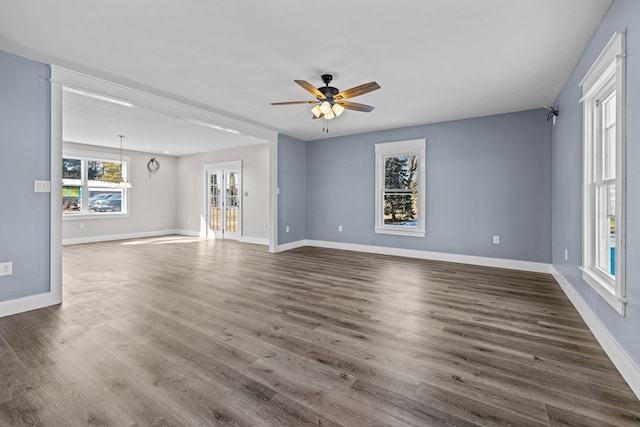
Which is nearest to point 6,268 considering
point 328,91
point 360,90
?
point 328,91

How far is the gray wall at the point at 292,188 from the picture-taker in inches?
258

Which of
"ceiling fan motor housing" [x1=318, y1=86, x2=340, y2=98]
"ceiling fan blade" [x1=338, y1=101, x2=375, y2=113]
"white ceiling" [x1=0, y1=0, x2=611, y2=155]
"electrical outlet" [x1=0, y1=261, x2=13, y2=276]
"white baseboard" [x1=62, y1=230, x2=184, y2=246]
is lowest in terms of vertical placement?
"white baseboard" [x1=62, y1=230, x2=184, y2=246]

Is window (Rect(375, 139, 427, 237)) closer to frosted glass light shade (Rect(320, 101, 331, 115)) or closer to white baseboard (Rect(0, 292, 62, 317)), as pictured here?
frosted glass light shade (Rect(320, 101, 331, 115))

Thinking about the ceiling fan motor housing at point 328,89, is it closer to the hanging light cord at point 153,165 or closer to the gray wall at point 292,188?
the gray wall at point 292,188

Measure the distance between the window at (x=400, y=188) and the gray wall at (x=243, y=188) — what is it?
2.99 m

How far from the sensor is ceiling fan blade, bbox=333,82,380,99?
3.04 m

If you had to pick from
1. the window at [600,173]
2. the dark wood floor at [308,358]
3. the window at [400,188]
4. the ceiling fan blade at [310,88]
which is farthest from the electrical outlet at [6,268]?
the window at [400,188]

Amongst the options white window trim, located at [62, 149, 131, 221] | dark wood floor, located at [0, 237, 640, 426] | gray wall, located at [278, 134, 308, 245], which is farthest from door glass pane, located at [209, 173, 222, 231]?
dark wood floor, located at [0, 237, 640, 426]

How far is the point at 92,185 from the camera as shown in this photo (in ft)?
25.4

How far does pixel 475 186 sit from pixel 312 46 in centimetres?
387

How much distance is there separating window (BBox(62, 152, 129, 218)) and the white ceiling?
12.4 ft

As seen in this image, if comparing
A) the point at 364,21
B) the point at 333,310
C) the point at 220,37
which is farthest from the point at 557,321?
the point at 220,37

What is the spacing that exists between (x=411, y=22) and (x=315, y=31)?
815mm

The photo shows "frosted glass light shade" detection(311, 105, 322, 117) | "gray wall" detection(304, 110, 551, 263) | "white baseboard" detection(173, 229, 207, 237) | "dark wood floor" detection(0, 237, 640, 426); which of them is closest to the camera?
"dark wood floor" detection(0, 237, 640, 426)
